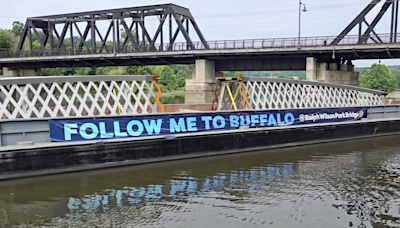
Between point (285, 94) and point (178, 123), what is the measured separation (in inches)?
293

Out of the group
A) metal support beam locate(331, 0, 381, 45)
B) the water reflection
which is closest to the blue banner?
the water reflection

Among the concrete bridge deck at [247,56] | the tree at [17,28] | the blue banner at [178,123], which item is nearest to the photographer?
the blue banner at [178,123]

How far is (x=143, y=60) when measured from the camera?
2232 inches

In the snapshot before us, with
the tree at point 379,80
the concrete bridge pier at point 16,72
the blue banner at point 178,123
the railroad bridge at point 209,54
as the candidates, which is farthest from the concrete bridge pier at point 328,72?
the concrete bridge pier at point 16,72

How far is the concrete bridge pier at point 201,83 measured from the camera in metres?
49.4

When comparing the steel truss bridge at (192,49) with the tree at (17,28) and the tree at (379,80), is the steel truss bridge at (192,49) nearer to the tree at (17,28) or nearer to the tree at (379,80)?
the tree at (379,80)

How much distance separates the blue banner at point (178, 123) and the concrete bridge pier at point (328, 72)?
22220 millimetres

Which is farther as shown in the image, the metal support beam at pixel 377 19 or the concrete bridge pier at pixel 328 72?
the metal support beam at pixel 377 19

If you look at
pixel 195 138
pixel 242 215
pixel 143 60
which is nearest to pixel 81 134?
pixel 195 138

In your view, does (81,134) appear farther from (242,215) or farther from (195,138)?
(242,215)

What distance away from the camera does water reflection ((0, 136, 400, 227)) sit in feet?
31.3

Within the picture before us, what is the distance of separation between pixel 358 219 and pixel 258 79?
1087 centimetres

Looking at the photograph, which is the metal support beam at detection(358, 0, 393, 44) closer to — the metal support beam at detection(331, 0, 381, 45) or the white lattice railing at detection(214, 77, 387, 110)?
the metal support beam at detection(331, 0, 381, 45)

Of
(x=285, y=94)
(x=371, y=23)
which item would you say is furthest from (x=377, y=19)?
(x=285, y=94)
